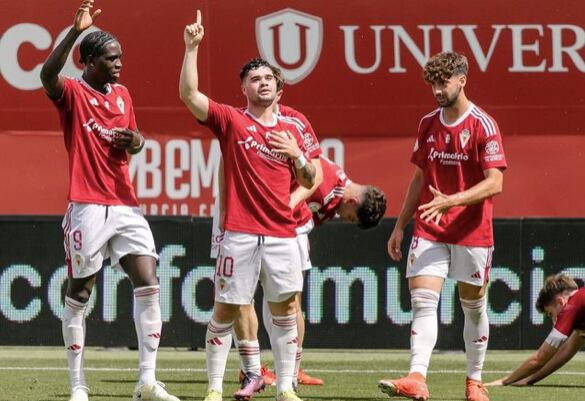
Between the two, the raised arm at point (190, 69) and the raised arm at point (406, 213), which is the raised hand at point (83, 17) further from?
the raised arm at point (406, 213)

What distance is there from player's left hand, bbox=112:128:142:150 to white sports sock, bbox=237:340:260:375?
175 cm

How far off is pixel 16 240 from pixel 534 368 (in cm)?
536


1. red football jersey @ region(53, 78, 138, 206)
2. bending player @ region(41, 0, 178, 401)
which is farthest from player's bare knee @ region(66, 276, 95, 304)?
Answer: red football jersey @ region(53, 78, 138, 206)

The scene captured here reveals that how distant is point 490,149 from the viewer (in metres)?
9.24

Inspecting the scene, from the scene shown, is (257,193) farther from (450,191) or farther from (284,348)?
(450,191)

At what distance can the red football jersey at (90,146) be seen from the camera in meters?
8.76

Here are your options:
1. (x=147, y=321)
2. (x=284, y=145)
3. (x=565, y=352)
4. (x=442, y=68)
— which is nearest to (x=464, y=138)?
(x=442, y=68)

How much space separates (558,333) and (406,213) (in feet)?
4.46

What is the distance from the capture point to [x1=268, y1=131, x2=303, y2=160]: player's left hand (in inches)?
329

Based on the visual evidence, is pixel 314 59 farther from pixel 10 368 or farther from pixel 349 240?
pixel 10 368

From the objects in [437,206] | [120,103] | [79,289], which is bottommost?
[79,289]

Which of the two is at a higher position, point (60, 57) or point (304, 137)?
point (60, 57)

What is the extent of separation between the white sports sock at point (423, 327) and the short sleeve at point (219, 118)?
1.70 m

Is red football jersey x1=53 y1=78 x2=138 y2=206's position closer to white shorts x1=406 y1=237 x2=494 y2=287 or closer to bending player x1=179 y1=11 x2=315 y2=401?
bending player x1=179 y1=11 x2=315 y2=401
